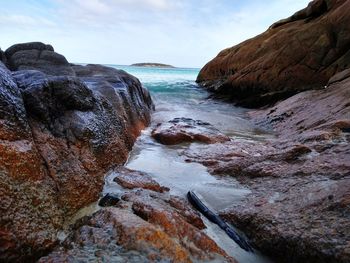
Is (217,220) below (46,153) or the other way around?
below

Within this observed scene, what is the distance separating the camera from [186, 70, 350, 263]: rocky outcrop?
8.46 feet

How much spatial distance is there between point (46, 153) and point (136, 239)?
1374 millimetres

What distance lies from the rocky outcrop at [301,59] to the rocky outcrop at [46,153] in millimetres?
9278

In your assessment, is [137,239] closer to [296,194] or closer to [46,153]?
[46,153]

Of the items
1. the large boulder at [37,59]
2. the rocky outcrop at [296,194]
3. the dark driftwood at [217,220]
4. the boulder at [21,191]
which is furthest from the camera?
the large boulder at [37,59]

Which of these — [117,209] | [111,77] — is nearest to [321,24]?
[111,77]

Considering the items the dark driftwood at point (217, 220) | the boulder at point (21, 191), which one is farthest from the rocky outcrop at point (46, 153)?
the dark driftwood at point (217, 220)

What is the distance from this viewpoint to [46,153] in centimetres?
312

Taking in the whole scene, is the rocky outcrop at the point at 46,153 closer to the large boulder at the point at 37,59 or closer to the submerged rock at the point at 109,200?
the submerged rock at the point at 109,200

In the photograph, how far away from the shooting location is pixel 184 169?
15.9 feet

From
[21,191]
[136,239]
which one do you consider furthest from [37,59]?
[136,239]

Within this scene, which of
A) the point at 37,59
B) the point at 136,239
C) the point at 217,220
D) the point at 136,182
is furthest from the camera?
the point at 37,59

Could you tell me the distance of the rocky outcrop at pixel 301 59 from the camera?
11859 millimetres

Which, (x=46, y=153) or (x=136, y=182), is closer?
(x=46, y=153)
